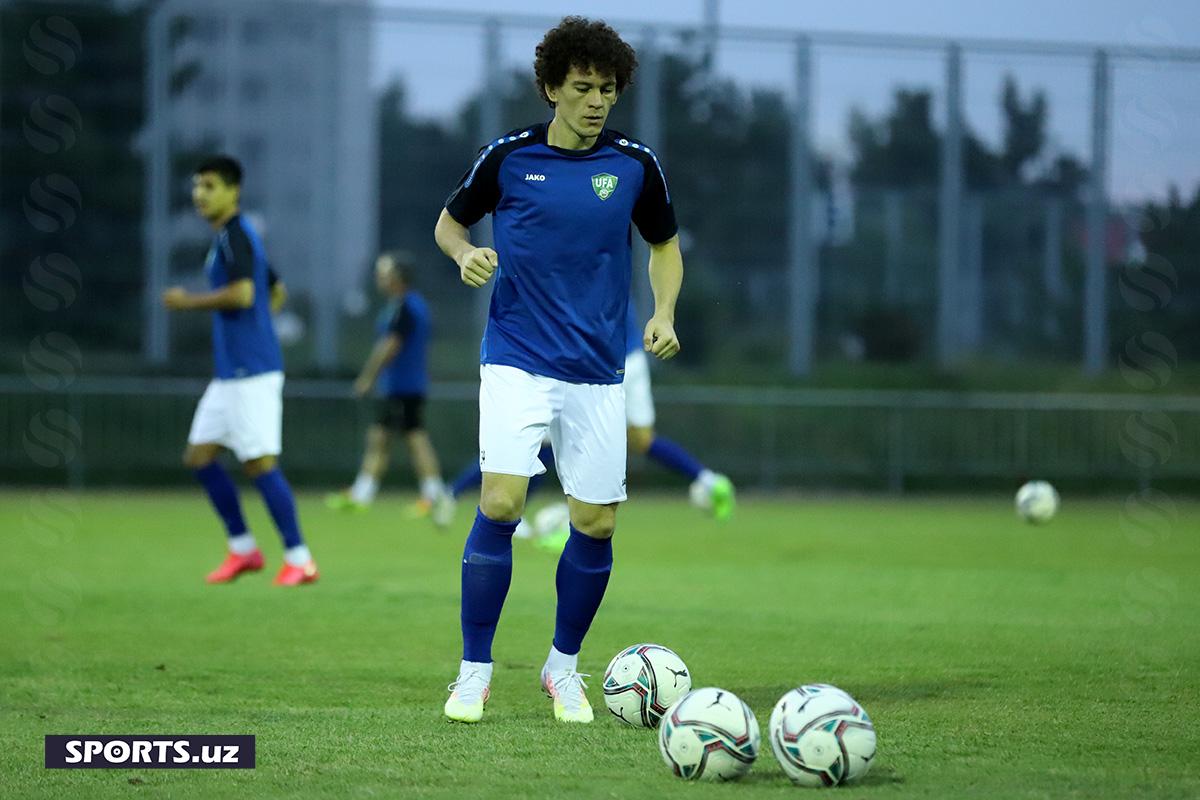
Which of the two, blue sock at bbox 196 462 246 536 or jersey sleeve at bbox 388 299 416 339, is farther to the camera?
jersey sleeve at bbox 388 299 416 339

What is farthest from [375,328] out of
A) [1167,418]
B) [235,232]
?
[235,232]

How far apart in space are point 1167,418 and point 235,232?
44.2 ft

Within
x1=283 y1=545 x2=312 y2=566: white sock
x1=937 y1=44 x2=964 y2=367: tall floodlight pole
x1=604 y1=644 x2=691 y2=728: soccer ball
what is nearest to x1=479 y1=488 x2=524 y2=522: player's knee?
x1=604 y1=644 x2=691 y2=728: soccer ball

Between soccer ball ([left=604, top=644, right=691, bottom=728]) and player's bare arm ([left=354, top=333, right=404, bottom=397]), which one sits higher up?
player's bare arm ([left=354, top=333, right=404, bottom=397])

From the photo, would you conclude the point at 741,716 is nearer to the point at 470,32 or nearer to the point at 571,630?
the point at 571,630

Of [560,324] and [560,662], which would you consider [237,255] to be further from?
[560,662]

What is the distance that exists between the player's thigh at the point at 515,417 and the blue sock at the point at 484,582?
22cm

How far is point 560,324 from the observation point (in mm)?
6250

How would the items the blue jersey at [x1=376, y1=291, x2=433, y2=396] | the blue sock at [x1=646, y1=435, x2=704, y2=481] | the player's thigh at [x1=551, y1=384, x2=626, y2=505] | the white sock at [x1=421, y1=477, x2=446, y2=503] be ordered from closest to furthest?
the player's thigh at [x1=551, y1=384, x2=626, y2=505] → the blue sock at [x1=646, y1=435, x2=704, y2=481] → the white sock at [x1=421, y1=477, x2=446, y2=503] → the blue jersey at [x1=376, y1=291, x2=433, y2=396]

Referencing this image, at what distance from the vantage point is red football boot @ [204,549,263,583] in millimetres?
10711

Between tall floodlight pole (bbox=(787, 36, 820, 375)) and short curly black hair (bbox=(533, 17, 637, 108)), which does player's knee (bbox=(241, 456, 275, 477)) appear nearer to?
short curly black hair (bbox=(533, 17, 637, 108))

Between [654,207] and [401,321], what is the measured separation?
35.1 feet

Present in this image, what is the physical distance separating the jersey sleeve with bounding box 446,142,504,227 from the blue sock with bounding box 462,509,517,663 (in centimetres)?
112

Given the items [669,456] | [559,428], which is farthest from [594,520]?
[669,456]
